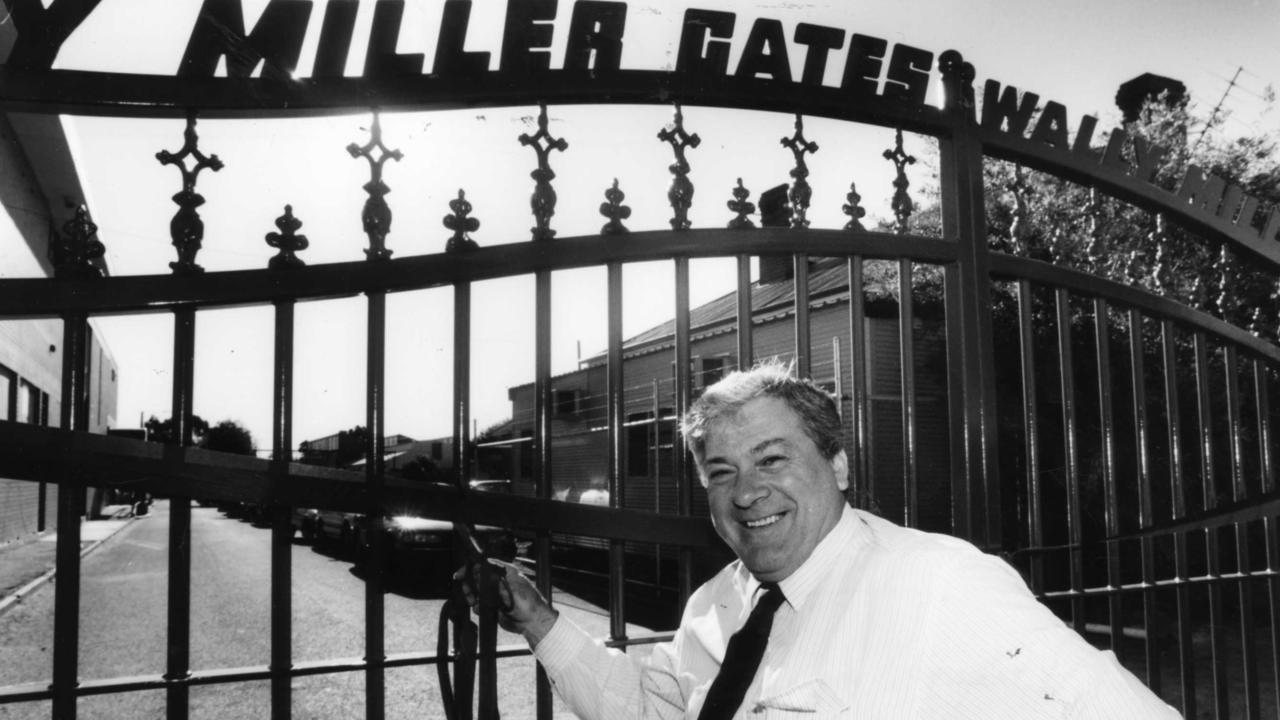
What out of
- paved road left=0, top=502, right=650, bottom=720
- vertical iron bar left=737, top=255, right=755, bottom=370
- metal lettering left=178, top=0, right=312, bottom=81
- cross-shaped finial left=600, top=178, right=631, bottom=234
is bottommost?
paved road left=0, top=502, right=650, bottom=720

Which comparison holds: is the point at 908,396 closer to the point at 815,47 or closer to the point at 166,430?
the point at 815,47

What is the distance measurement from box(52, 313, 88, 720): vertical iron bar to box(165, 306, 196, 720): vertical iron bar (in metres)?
0.16

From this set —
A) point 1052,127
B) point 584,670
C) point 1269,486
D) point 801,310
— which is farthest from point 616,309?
point 1269,486

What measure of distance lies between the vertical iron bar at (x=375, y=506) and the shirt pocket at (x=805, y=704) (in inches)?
34.3

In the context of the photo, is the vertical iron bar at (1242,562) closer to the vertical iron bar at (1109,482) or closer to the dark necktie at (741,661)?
the vertical iron bar at (1109,482)

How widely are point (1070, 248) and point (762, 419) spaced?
45.3ft

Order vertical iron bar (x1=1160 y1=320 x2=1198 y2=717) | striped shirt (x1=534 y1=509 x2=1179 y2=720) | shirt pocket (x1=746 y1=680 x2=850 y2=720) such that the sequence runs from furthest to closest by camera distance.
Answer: vertical iron bar (x1=1160 y1=320 x2=1198 y2=717), shirt pocket (x1=746 y1=680 x2=850 y2=720), striped shirt (x1=534 y1=509 x2=1179 y2=720)

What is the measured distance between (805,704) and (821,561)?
1.05ft

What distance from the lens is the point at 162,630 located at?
9.93m

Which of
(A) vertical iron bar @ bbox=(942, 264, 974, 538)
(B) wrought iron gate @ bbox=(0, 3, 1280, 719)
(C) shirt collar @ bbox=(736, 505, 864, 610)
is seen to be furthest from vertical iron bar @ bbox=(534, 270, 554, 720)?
(A) vertical iron bar @ bbox=(942, 264, 974, 538)

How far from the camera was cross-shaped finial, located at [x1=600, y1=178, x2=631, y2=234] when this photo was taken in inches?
85.0

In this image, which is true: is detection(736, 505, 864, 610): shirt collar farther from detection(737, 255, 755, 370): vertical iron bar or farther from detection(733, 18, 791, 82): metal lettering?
detection(733, 18, 791, 82): metal lettering

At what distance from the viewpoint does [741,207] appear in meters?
Result: 2.33

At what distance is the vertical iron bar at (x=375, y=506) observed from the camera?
180cm
